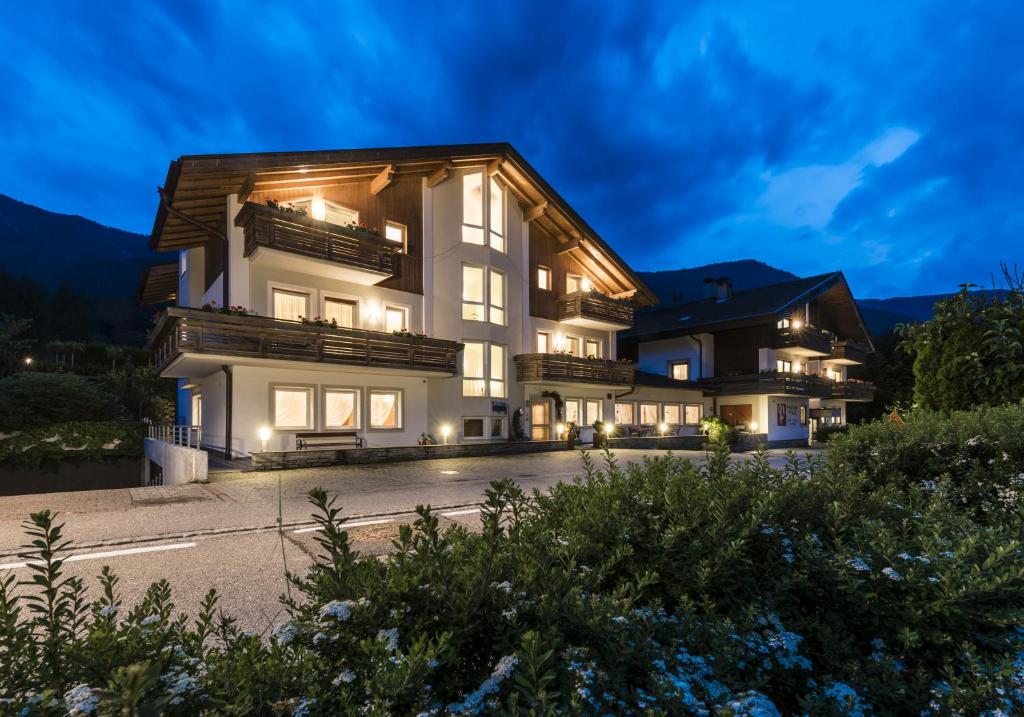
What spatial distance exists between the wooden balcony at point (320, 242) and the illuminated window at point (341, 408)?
13.5 feet

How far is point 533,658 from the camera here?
1602 millimetres

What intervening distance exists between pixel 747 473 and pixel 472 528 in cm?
434

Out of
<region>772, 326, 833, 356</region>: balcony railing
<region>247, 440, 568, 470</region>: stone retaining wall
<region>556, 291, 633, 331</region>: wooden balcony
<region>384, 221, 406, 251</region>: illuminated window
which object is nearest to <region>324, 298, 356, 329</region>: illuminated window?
<region>384, 221, 406, 251</region>: illuminated window

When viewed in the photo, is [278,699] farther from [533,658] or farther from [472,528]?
[472,528]

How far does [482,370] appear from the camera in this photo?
23.2m

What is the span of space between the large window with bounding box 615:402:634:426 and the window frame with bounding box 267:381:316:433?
17.4 metres

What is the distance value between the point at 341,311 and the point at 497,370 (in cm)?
751

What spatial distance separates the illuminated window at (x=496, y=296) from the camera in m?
23.7

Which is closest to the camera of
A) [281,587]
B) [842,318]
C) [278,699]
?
[278,699]

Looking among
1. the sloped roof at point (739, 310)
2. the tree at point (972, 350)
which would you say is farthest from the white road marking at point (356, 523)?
the sloped roof at point (739, 310)

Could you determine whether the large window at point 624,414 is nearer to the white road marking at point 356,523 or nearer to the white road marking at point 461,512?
the white road marking at point 461,512

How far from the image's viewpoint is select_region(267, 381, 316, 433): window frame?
57.3 ft

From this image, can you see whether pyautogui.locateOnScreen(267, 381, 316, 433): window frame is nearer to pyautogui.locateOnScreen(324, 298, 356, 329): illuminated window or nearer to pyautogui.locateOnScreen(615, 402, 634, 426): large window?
pyautogui.locateOnScreen(324, 298, 356, 329): illuminated window

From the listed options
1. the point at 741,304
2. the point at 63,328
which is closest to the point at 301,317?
the point at 741,304
